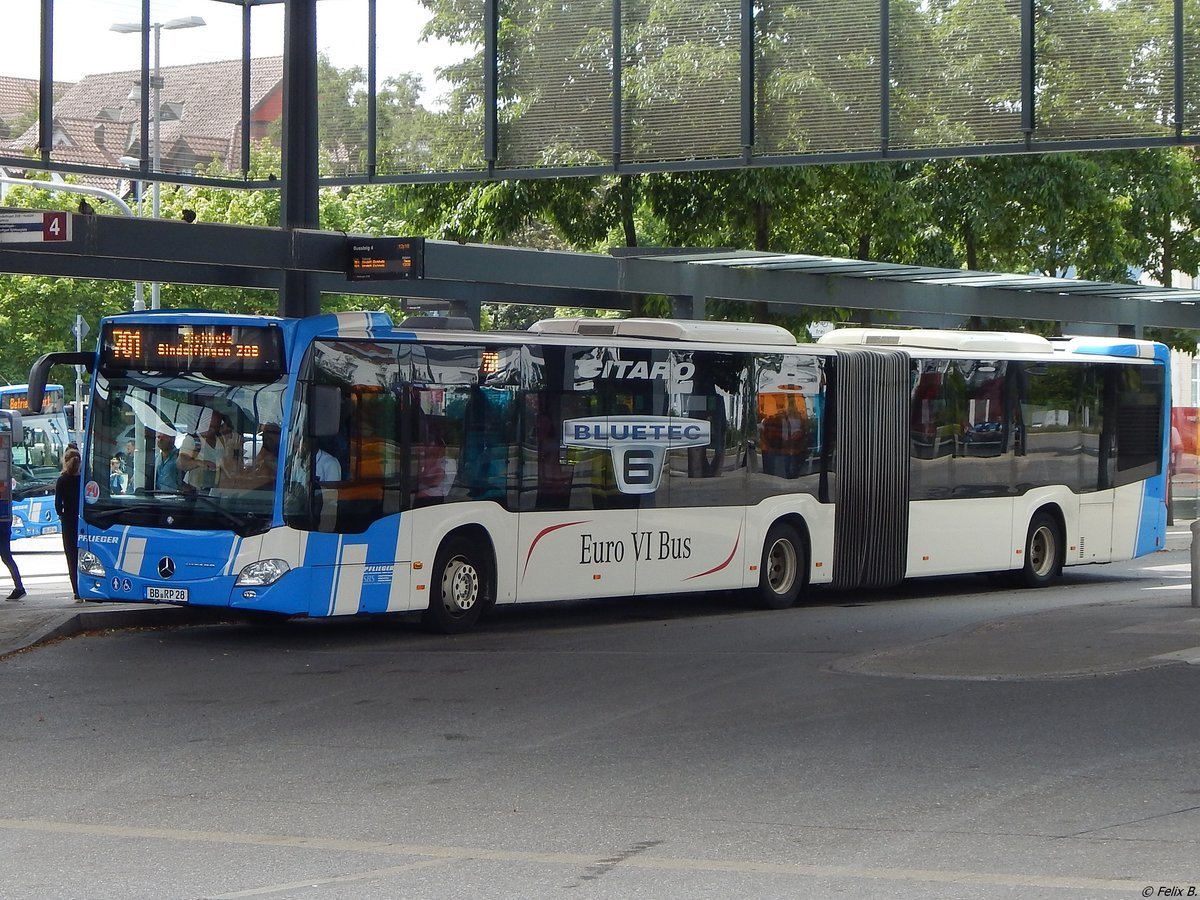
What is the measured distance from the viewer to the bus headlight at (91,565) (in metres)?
15.3

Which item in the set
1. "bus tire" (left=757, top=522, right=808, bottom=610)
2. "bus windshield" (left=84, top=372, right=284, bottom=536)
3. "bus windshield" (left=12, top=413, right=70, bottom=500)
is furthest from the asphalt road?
"bus windshield" (left=12, top=413, right=70, bottom=500)

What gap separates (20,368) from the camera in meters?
50.8

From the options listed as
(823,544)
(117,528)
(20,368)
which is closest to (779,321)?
(823,544)

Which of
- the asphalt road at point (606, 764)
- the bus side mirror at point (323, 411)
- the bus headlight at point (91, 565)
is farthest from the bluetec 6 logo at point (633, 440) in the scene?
the bus headlight at point (91, 565)

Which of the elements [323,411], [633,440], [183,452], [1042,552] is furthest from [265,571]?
[1042,552]

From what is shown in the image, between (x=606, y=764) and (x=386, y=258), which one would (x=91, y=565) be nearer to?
(x=386, y=258)

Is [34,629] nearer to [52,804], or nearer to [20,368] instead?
[52,804]

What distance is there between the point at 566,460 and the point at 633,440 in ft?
2.92

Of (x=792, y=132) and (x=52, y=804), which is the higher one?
(x=792, y=132)

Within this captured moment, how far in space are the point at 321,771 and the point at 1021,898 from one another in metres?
4.11

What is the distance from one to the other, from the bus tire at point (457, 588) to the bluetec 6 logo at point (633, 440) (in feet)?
5.01

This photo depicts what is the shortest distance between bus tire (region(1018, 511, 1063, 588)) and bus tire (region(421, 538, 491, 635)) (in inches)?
337

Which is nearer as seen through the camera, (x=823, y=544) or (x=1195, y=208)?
(x=823, y=544)

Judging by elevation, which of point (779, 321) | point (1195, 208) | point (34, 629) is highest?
point (1195, 208)
